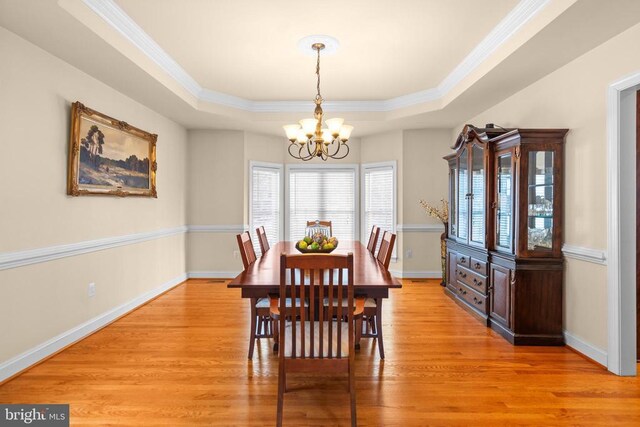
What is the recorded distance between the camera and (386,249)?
319 cm

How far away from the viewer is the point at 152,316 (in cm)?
412

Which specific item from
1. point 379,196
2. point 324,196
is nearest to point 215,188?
point 324,196

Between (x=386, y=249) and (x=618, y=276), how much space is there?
64.4 inches

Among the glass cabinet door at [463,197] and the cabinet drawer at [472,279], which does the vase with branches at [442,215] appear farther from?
the cabinet drawer at [472,279]

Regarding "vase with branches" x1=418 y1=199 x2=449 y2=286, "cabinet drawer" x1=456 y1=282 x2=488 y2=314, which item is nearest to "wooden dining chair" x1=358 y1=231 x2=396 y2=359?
"cabinet drawer" x1=456 y1=282 x2=488 y2=314

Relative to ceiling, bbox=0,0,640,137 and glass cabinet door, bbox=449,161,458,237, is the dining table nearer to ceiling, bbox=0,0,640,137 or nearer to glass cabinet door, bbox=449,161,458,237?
ceiling, bbox=0,0,640,137

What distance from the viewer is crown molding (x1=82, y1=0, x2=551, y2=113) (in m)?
2.81

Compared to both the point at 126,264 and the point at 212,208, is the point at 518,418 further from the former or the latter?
the point at 212,208

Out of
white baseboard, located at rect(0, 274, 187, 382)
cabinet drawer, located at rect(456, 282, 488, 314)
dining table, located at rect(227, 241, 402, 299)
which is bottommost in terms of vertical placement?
white baseboard, located at rect(0, 274, 187, 382)

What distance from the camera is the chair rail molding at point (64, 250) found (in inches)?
105

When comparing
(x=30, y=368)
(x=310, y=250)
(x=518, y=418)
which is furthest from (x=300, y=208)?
(x=518, y=418)

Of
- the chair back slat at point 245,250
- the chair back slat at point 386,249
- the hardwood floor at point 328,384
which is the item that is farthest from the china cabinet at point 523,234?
the chair back slat at point 245,250

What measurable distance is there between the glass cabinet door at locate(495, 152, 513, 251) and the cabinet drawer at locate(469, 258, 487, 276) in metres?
0.28

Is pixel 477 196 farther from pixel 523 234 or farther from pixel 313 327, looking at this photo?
pixel 313 327
